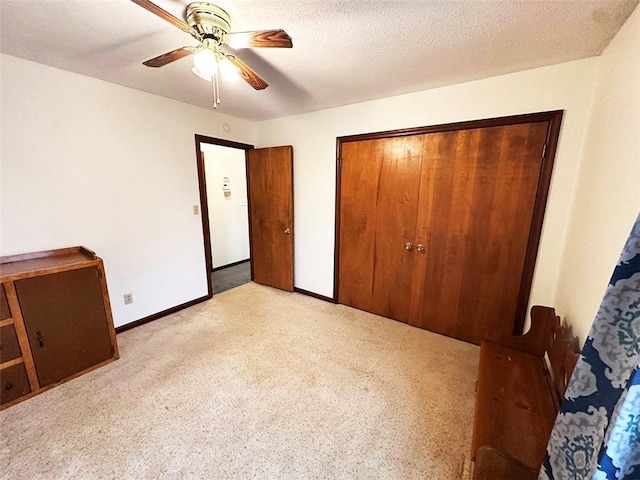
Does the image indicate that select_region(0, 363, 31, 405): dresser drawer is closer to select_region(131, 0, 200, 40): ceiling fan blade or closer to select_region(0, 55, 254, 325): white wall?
select_region(0, 55, 254, 325): white wall

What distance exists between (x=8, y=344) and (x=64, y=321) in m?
0.27

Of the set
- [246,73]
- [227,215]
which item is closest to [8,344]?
[246,73]

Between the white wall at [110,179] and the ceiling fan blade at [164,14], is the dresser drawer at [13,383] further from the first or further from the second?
the ceiling fan blade at [164,14]

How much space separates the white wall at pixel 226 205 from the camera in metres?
4.29

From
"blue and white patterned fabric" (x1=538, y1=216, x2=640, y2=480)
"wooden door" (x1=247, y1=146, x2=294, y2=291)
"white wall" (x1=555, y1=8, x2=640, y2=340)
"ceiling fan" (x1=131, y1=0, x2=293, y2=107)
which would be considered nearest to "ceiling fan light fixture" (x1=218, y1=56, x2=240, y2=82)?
"ceiling fan" (x1=131, y1=0, x2=293, y2=107)

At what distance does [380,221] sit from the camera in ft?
8.81

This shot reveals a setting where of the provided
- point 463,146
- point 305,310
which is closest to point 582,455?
point 463,146

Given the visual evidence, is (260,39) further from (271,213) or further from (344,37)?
(271,213)

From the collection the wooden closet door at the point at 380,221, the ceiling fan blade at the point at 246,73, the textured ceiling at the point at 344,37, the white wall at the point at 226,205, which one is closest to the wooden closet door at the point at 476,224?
the wooden closet door at the point at 380,221

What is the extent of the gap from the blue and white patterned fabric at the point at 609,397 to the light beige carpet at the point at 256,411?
0.80m

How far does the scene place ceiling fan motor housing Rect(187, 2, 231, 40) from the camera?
1226 millimetres

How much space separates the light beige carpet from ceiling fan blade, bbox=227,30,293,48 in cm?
208

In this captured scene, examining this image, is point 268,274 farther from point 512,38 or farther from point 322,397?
point 512,38

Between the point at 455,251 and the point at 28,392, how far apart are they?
3.35 meters
